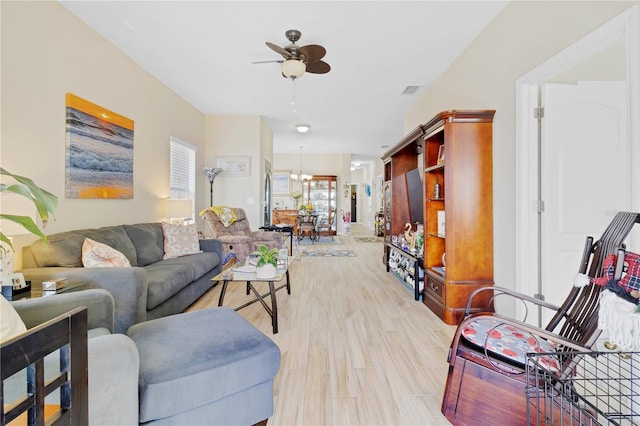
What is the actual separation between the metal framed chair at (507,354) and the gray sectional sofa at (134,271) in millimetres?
2119

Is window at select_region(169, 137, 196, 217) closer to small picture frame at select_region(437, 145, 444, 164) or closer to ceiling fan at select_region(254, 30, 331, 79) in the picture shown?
ceiling fan at select_region(254, 30, 331, 79)

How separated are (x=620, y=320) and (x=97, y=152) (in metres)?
4.04

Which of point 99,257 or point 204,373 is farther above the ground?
point 99,257

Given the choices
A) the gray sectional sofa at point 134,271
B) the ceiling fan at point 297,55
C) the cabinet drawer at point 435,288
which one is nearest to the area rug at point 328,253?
the gray sectional sofa at point 134,271

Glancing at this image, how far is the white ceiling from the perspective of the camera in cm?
258

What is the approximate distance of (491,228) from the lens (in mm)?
2766

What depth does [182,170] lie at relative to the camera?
496 cm

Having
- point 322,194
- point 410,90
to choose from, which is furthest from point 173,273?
point 322,194

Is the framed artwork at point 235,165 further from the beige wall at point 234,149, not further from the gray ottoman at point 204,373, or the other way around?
the gray ottoman at point 204,373

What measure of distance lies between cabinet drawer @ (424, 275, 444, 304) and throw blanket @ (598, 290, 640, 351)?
1.77 meters

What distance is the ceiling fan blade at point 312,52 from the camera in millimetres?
2725

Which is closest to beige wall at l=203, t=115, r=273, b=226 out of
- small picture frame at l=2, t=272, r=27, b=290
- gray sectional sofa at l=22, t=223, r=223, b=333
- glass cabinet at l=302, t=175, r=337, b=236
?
gray sectional sofa at l=22, t=223, r=223, b=333

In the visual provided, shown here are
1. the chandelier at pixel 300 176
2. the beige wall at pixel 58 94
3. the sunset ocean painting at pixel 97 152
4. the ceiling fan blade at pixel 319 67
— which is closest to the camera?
the beige wall at pixel 58 94

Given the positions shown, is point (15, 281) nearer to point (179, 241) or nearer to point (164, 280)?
point (164, 280)
